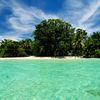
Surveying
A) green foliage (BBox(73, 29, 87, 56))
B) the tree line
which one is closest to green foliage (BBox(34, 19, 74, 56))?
the tree line

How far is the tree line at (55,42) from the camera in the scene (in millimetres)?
47469

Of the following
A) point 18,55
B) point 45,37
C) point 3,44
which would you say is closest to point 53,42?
point 45,37

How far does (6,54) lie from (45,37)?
385 inches

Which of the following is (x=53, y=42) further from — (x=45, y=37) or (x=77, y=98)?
(x=77, y=98)

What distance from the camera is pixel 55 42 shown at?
1918 inches

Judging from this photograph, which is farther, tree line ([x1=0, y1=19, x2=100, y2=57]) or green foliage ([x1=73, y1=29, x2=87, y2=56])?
green foliage ([x1=73, y1=29, x2=87, y2=56])

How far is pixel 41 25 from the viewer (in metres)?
49.8

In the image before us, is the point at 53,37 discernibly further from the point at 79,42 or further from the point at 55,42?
the point at 79,42

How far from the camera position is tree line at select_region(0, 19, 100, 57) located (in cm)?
4747

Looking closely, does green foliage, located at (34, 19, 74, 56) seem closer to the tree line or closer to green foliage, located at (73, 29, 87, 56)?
the tree line

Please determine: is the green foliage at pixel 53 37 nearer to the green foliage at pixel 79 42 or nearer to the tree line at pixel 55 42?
the tree line at pixel 55 42

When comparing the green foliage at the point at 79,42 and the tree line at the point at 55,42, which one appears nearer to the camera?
the tree line at the point at 55,42

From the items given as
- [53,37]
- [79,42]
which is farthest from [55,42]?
[79,42]

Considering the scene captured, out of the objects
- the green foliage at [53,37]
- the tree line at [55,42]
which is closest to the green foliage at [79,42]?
the tree line at [55,42]
